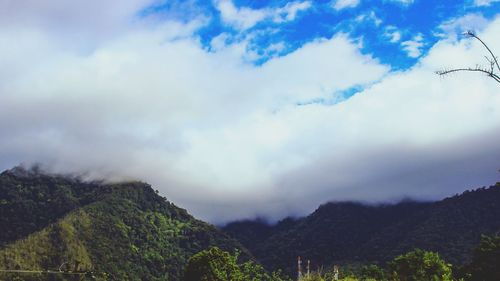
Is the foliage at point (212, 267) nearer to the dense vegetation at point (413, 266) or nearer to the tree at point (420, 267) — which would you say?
the dense vegetation at point (413, 266)

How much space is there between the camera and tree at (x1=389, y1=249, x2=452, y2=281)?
79812mm

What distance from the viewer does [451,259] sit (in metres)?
188

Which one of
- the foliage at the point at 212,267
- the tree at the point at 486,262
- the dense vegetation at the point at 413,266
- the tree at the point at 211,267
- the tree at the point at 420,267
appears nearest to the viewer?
the tree at the point at 420,267

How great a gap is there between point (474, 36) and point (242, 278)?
5856cm

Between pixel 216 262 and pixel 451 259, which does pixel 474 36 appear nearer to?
pixel 216 262

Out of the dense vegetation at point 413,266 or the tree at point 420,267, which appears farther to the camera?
the dense vegetation at point 413,266

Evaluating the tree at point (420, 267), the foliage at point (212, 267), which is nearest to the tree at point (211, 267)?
the foliage at point (212, 267)

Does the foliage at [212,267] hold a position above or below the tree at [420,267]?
above

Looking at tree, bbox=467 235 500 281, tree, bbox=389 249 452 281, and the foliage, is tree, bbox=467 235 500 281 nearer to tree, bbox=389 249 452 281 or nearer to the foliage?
tree, bbox=389 249 452 281

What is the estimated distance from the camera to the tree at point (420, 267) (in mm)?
79812

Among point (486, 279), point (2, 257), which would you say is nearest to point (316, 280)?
point (486, 279)

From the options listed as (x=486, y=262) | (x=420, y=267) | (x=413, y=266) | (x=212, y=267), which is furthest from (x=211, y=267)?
(x=486, y=262)

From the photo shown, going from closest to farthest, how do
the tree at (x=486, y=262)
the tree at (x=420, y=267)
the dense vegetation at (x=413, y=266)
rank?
the tree at (x=420, y=267) → the dense vegetation at (x=413, y=266) → the tree at (x=486, y=262)

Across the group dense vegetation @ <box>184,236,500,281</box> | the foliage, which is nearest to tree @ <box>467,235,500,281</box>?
dense vegetation @ <box>184,236,500,281</box>
